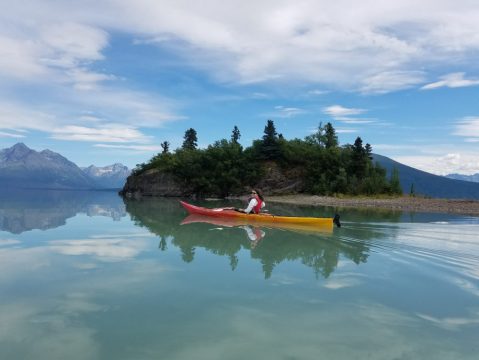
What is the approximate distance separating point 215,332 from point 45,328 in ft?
8.29

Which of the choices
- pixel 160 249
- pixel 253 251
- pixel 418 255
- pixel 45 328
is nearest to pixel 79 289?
pixel 45 328

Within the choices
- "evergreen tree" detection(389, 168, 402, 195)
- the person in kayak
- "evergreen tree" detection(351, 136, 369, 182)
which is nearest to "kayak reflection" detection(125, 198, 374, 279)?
the person in kayak

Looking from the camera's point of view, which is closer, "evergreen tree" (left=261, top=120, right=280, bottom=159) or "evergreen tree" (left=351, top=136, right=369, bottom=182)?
"evergreen tree" (left=351, top=136, right=369, bottom=182)

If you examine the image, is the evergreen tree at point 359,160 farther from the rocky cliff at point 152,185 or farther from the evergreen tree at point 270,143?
A: the rocky cliff at point 152,185

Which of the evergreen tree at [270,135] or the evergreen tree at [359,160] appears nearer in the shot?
the evergreen tree at [359,160]

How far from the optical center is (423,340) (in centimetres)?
576

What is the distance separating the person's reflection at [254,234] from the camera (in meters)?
14.8

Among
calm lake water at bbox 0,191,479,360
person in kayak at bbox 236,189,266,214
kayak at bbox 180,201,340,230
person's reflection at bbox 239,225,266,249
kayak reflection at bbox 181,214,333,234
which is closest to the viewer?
calm lake water at bbox 0,191,479,360

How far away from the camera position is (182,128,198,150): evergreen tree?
282 feet

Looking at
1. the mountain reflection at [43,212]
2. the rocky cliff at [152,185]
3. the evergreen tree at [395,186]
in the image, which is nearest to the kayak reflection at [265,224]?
the mountain reflection at [43,212]

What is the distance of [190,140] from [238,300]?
80507 mm

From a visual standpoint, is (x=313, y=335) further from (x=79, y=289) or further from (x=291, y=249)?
(x=291, y=249)

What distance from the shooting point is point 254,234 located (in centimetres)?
1705

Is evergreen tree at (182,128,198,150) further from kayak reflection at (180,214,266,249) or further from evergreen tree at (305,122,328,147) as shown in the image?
kayak reflection at (180,214,266,249)
